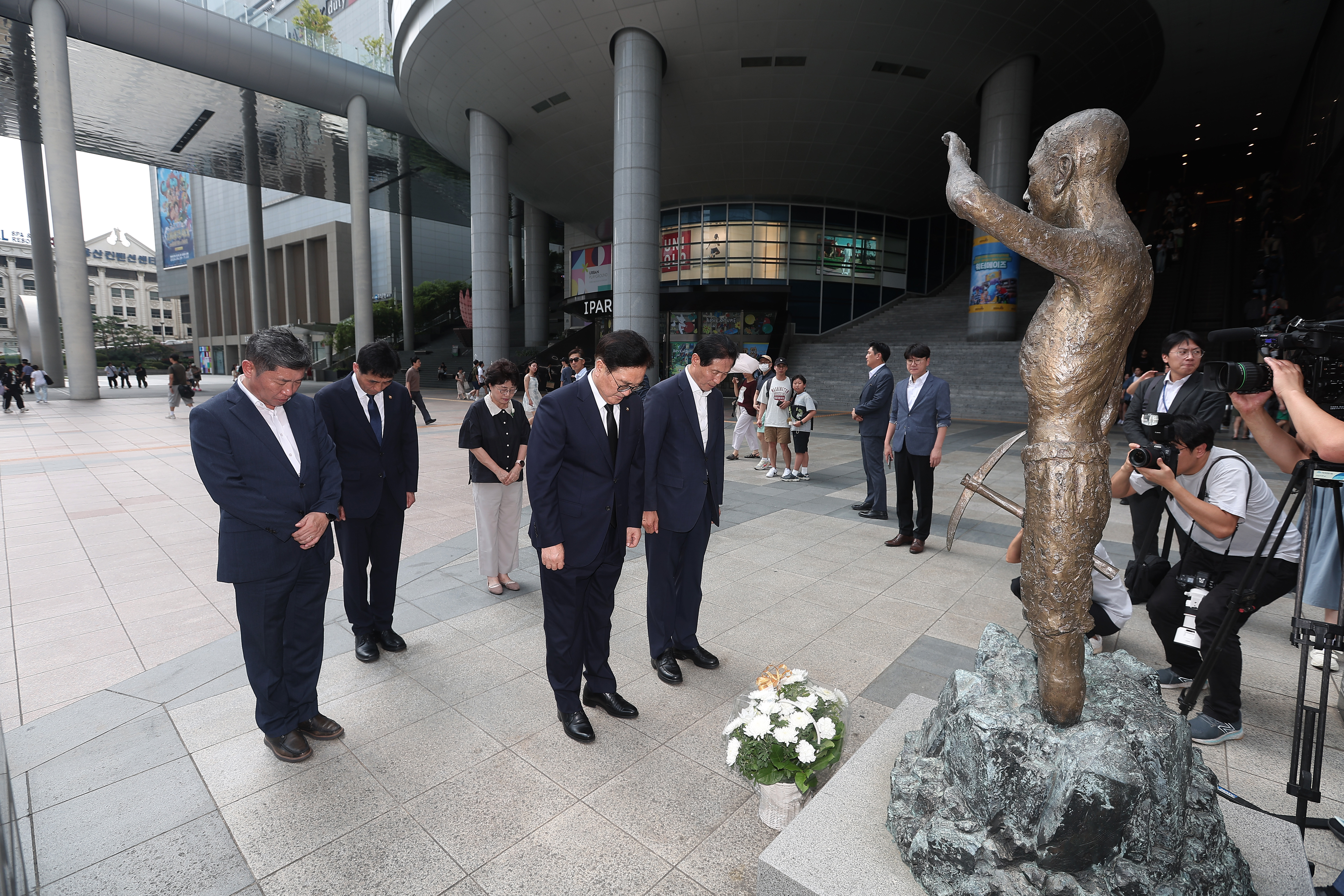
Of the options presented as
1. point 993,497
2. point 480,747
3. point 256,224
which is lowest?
point 480,747

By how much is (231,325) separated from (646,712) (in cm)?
6826

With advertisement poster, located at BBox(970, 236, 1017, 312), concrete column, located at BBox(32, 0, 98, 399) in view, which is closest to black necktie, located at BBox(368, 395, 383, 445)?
advertisement poster, located at BBox(970, 236, 1017, 312)

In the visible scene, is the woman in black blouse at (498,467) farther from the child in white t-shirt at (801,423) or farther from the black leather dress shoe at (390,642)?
the child in white t-shirt at (801,423)

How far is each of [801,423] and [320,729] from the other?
7643 millimetres

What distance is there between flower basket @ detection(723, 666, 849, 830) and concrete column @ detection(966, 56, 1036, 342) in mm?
20743

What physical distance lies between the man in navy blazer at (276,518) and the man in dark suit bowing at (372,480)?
578 millimetres

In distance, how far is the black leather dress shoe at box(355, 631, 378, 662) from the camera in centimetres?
389

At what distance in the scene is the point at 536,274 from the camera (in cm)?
3422

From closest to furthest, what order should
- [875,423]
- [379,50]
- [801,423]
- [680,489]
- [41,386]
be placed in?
[680,489]
[875,423]
[801,423]
[41,386]
[379,50]

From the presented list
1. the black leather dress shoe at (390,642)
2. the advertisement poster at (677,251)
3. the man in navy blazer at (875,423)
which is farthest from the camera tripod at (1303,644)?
the advertisement poster at (677,251)

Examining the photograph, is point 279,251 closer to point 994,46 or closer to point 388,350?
point 994,46

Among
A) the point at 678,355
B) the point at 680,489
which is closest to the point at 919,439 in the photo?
the point at 680,489

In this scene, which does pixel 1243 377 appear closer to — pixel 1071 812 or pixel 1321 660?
pixel 1071 812

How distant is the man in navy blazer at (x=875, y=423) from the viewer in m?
7.10
